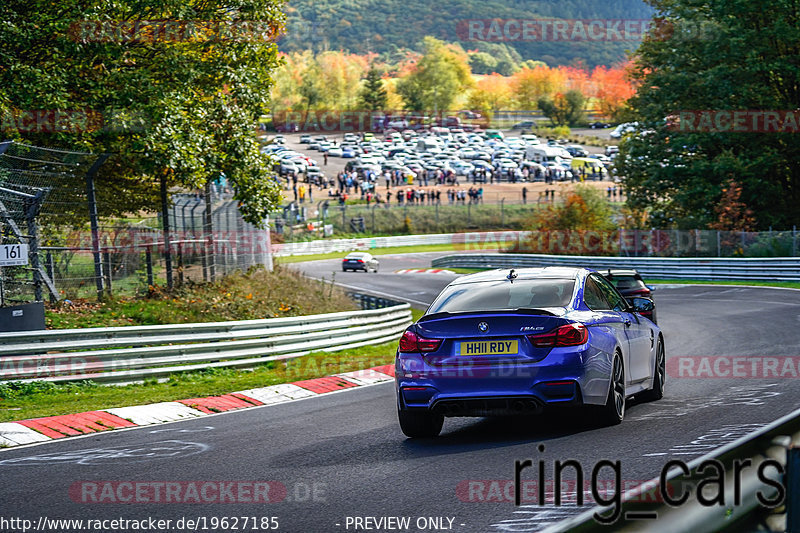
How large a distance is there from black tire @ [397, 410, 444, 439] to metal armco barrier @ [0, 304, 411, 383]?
650 cm

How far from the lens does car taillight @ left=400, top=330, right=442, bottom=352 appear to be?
827cm

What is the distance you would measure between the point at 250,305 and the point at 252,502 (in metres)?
14.3

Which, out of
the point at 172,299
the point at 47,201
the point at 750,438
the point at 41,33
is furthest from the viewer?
the point at 172,299

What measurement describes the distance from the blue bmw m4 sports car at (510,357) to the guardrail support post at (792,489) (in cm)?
434

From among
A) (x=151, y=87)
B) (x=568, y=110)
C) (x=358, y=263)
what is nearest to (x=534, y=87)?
(x=568, y=110)

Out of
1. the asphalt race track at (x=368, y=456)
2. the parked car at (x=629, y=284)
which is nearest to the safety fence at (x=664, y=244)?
the parked car at (x=629, y=284)

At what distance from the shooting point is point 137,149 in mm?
18844

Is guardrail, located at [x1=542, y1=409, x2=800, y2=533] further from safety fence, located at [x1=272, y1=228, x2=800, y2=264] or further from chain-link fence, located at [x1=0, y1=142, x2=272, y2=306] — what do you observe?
safety fence, located at [x1=272, y1=228, x2=800, y2=264]

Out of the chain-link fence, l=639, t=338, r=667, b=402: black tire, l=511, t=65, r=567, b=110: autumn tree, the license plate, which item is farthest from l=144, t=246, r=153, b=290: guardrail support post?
l=511, t=65, r=567, b=110: autumn tree

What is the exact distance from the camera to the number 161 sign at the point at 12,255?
13.1 metres

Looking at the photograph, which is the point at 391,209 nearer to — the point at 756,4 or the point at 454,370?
the point at 756,4

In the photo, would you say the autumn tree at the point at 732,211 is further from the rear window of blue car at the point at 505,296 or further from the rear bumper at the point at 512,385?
the rear bumper at the point at 512,385

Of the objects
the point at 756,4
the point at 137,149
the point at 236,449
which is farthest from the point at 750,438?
the point at 756,4

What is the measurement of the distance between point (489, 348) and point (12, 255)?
7844 millimetres
